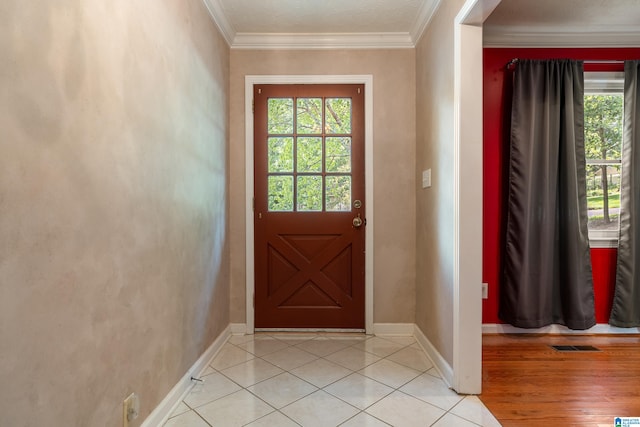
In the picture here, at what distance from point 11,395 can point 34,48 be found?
908 mm

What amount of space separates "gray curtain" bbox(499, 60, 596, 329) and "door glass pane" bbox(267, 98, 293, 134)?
74.8 inches

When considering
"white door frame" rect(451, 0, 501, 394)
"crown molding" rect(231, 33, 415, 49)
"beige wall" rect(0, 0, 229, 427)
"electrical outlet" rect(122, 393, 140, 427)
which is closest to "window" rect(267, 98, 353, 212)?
"crown molding" rect(231, 33, 415, 49)

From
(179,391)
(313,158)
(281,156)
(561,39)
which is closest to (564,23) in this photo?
(561,39)

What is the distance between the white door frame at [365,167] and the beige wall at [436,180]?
393mm

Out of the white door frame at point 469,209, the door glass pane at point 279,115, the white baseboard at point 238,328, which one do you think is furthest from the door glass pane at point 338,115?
the white baseboard at point 238,328

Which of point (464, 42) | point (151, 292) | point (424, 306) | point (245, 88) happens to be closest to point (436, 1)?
point (464, 42)

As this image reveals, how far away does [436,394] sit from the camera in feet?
6.16

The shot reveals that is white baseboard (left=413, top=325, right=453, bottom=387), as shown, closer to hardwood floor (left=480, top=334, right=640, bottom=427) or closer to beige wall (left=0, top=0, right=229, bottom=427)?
hardwood floor (left=480, top=334, right=640, bottom=427)

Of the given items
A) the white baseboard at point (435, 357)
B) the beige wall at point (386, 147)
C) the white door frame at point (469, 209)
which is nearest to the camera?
the white door frame at point (469, 209)

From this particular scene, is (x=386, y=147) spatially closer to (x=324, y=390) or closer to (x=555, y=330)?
(x=324, y=390)

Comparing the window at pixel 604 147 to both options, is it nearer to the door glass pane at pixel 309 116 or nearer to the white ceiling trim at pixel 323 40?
the white ceiling trim at pixel 323 40

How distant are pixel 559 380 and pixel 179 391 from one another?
2276 mm

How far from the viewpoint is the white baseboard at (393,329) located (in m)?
2.84

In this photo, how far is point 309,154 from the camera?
2883 millimetres
